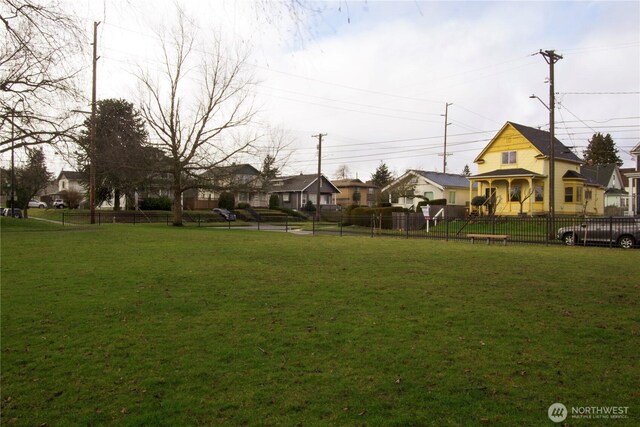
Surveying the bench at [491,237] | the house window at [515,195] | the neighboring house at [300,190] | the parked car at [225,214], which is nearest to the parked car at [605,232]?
the bench at [491,237]

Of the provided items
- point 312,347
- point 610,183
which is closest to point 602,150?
point 610,183

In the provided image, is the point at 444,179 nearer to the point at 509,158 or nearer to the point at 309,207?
the point at 509,158

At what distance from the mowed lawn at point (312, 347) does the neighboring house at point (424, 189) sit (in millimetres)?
41382

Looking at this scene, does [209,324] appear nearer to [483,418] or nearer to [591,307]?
[483,418]

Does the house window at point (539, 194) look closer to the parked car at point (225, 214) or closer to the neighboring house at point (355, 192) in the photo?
the parked car at point (225, 214)

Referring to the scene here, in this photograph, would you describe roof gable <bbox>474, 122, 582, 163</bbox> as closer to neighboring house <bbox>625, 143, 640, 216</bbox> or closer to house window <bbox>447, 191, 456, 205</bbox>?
neighboring house <bbox>625, 143, 640, 216</bbox>

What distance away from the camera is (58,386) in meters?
4.32

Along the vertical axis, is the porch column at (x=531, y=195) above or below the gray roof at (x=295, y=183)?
below

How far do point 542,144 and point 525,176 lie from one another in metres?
4.37

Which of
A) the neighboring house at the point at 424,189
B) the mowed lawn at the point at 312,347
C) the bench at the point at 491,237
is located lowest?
the mowed lawn at the point at 312,347

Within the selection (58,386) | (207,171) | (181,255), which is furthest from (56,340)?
(207,171)

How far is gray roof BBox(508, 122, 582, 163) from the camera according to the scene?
37.3m

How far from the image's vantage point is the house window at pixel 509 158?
126ft

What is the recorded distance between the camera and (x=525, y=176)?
117 feet
